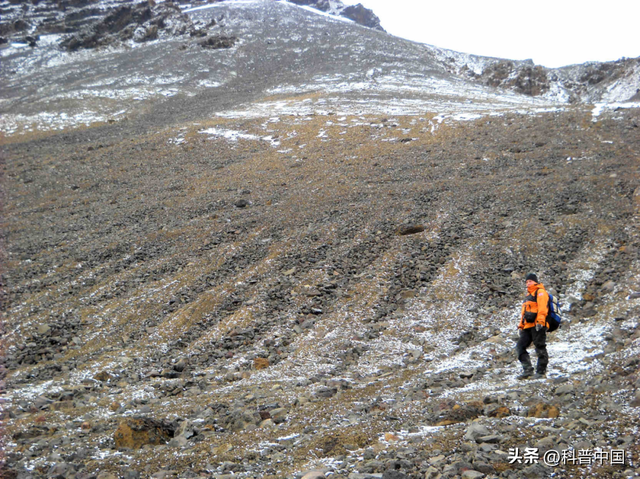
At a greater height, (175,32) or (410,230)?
(175,32)

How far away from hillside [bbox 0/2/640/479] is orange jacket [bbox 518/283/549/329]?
905mm

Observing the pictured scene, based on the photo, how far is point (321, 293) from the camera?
12.6 meters

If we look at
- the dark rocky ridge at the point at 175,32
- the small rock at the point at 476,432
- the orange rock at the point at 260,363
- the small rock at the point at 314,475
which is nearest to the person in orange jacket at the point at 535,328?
the small rock at the point at 476,432

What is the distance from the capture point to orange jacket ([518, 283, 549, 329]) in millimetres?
7957

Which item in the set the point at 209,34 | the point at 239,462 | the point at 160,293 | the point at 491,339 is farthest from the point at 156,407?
the point at 209,34

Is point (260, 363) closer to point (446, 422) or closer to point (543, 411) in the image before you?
point (446, 422)

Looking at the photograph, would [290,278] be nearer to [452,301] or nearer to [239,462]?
[452,301]

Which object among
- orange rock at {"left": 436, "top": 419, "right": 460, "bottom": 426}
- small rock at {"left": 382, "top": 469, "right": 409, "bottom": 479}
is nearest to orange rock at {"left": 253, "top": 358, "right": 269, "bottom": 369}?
orange rock at {"left": 436, "top": 419, "right": 460, "bottom": 426}

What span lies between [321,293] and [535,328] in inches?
228

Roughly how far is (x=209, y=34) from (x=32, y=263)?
68614 mm

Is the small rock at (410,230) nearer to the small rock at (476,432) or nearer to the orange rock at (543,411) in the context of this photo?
the orange rock at (543,411)

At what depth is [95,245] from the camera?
1667 cm

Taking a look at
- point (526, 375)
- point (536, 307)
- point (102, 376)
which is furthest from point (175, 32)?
point (526, 375)

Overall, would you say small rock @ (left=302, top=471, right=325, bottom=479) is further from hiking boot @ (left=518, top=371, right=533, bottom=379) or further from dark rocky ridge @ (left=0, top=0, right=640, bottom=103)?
dark rocky ridge @ (left=0, top=0, right=640, bottom=103)
